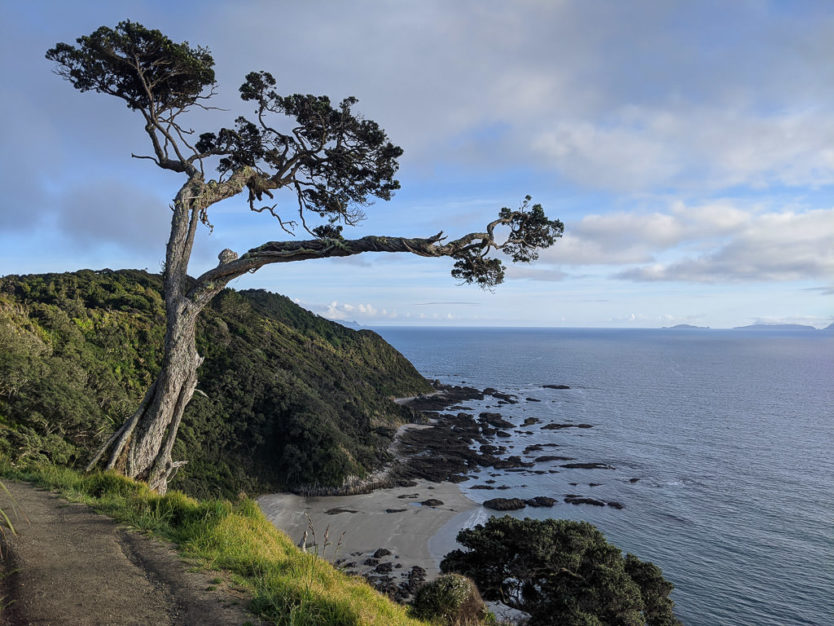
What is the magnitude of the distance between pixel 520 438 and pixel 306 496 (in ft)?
99.4

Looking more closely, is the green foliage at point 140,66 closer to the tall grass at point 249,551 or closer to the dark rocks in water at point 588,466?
the tall grass at point 249,551

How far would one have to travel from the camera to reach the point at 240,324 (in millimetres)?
54969

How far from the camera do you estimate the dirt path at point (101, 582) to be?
412cm

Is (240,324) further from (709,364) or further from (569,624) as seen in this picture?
(709,364)

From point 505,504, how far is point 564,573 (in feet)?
58.1

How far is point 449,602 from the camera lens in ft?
33.6

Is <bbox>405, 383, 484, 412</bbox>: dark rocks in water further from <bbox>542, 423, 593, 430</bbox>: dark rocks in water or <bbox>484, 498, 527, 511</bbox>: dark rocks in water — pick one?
<bbox>484, 498, 527, 511</bbox>: dark rocks in water

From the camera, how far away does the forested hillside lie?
722 inches

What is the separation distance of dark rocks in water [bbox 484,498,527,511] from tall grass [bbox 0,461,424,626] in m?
32.7

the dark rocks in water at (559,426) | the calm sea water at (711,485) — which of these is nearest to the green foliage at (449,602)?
the calm sea water at (711,485)

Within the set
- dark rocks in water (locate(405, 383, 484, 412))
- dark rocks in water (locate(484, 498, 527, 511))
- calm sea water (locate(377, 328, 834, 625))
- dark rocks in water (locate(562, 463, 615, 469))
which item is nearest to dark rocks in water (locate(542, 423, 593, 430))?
calm sea water (locate(377, 328, 834, 625))

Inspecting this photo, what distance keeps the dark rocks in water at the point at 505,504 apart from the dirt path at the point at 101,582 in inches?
1365

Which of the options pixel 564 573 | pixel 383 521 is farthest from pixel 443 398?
pixel 564 573

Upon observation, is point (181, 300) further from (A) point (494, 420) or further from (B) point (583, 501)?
(A) point (494, 420)
